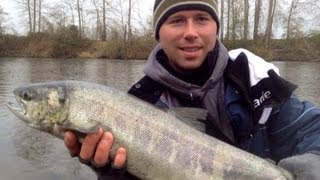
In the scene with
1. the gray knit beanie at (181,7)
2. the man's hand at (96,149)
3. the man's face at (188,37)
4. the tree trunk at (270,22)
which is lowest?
the man's hand at (96,149)

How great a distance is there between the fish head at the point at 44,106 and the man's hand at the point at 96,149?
0.13 metres

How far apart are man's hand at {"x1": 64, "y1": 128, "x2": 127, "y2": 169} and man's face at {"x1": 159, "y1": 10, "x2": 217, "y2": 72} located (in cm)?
104

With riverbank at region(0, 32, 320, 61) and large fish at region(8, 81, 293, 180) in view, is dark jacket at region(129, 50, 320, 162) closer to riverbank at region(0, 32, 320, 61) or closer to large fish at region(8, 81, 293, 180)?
large fish at region(8, 81, 293, 180)

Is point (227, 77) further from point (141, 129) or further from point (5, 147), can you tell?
point (5, 147)

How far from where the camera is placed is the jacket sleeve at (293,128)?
3.34 metres

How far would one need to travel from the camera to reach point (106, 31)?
54250 mm

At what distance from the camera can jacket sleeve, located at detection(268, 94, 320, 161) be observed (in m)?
3.34

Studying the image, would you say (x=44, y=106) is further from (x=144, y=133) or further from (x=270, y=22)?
(x=270, y=22)

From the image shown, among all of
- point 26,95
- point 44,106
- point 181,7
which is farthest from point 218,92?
point 26,95

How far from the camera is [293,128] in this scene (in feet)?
11.2

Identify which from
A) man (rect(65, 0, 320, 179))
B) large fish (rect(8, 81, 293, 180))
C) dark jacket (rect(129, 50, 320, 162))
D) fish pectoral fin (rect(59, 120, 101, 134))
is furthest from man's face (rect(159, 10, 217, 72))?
fish pectoral fin (rect(59, 120, 101, 134))

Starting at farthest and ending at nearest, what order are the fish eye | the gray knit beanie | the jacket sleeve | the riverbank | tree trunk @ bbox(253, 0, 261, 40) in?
tree trunk @ bbox(253, 0, 261, 40) < the riverbank < the gray knit beanie < the jacket sleeve < the fish eye

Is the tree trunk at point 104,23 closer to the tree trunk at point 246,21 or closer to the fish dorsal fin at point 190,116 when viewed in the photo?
the tree trunk at point 246,21

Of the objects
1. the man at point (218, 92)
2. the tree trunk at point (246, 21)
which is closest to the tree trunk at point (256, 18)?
the tree trunk at point (246, 21)
